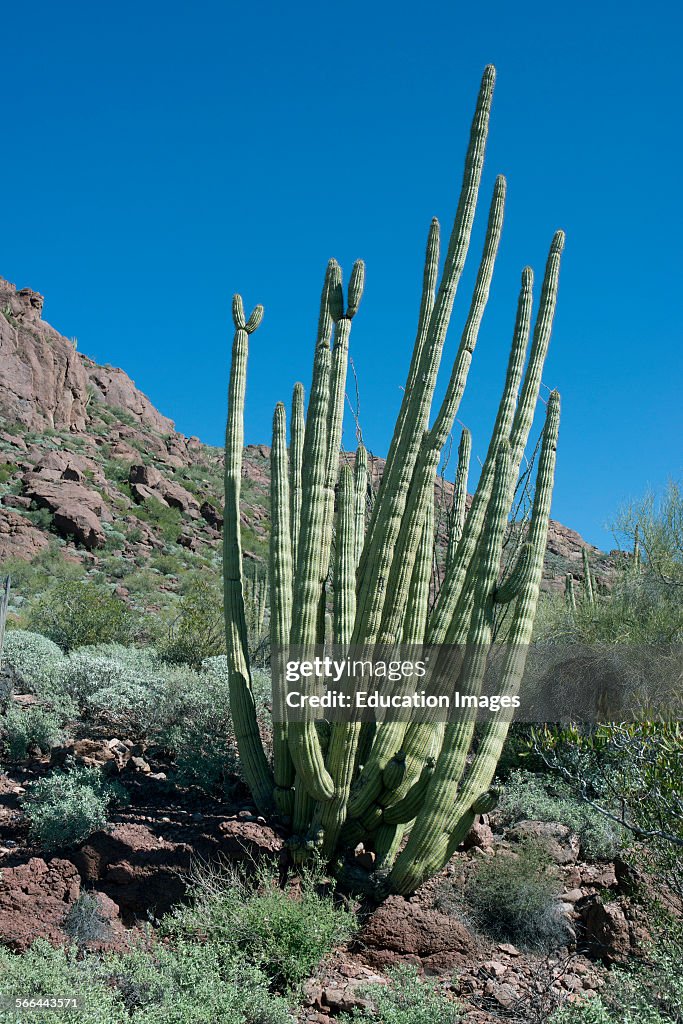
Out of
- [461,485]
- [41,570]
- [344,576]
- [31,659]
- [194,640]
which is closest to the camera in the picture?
[344,576]

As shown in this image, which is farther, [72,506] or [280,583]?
[72,506]

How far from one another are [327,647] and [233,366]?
255 centimetres

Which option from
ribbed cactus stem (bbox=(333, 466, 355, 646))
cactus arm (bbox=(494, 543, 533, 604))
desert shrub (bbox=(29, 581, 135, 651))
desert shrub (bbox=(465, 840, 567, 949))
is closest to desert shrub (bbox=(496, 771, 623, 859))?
desert shrub (bbox=(465, 840, 567, 949))

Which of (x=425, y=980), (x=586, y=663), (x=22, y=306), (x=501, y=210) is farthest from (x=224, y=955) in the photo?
(x=22, y=306)

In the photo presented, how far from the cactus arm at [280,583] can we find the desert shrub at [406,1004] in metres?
1.74

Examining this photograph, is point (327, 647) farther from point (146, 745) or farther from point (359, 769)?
point (146, 745)

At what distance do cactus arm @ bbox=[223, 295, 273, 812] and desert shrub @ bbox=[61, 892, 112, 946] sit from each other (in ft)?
4.64

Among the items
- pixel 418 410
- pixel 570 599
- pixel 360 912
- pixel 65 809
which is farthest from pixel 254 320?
pixel 570 599

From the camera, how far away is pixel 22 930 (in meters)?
4.98

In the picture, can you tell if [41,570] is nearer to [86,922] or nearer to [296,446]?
[296,446]

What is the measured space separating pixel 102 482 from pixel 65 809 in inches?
990

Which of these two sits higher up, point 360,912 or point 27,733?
point 27,733

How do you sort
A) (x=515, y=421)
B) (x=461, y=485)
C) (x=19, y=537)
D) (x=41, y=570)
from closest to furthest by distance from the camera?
1. (x=515, y=421)
2. (x=461, y=485)
3. (x=41, y=570)
4. (x=19, y=537)

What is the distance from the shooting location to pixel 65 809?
6004 millimetres
